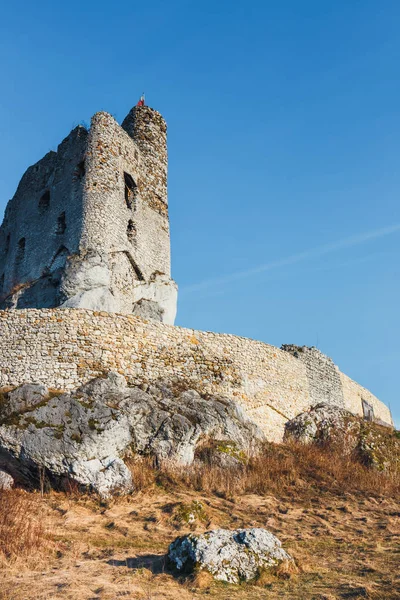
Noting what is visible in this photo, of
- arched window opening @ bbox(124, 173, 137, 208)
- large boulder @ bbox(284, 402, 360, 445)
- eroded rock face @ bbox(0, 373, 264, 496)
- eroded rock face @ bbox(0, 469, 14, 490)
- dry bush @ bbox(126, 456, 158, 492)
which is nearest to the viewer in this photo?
eroded rock face @ bbox(0, 469, 14, 490)

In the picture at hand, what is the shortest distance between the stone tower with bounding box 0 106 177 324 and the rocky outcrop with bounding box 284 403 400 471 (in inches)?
309

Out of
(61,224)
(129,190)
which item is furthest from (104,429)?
(129,190)

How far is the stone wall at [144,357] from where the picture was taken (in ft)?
48.0

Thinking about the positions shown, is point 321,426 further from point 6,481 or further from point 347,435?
point 6,481

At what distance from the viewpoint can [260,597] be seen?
6.64 metres

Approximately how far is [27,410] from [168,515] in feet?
14.8

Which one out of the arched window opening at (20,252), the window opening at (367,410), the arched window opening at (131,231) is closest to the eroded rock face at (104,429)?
the arched window opening at (131,231)

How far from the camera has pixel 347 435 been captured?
17.6m

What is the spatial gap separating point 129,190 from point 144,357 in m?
11.1

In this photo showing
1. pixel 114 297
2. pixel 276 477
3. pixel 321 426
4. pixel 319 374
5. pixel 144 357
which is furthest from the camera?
pixel 319 374

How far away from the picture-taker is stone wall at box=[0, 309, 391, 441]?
48.0 ft

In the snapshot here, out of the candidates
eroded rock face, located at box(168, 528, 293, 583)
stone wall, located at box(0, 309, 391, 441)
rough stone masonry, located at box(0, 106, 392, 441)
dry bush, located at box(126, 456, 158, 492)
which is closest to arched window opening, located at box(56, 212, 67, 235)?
rough stone masonry, located at box(0, 106, 392, 441)

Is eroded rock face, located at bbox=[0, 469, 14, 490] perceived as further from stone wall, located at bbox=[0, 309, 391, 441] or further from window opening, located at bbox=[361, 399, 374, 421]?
window opening, located at bbox=[361, 399, 374, 421]

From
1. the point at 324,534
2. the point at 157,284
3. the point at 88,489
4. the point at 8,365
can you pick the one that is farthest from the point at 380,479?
the point at 157,284
